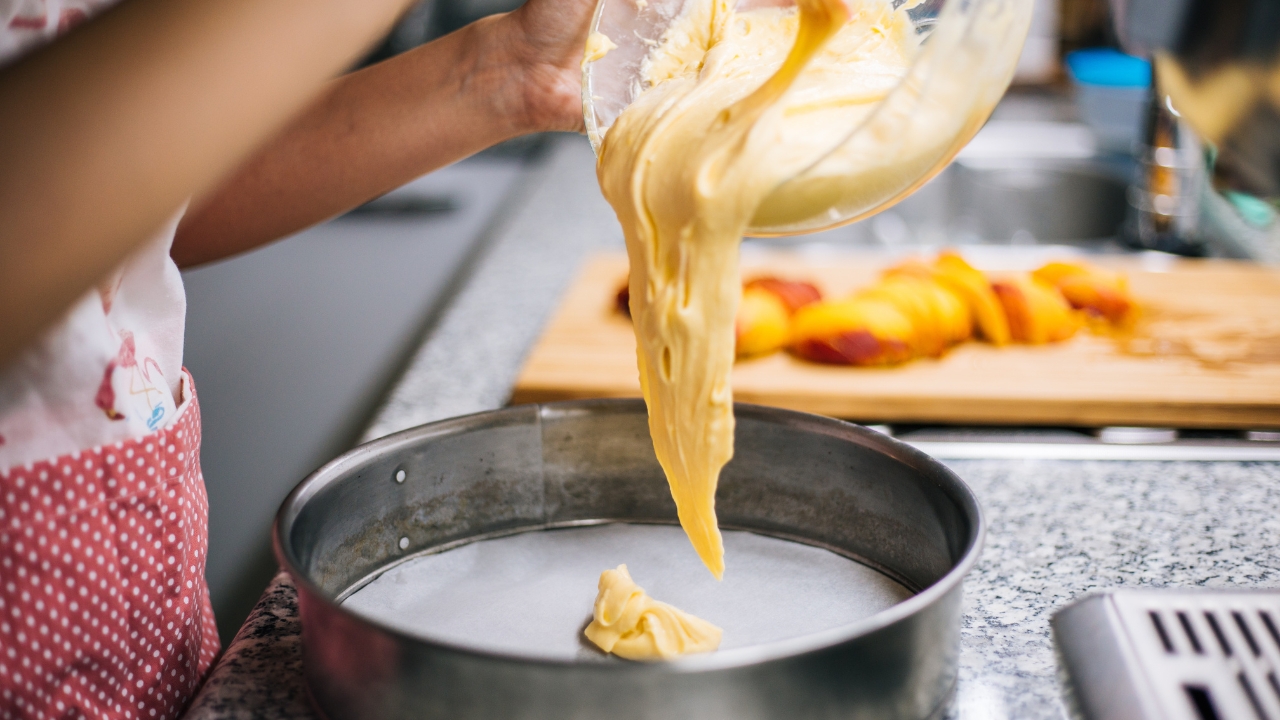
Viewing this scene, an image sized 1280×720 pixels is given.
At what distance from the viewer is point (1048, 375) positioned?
1227 millimetres

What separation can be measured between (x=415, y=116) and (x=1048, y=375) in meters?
0.79

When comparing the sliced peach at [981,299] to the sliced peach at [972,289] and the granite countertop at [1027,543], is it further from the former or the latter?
the granite countertop at [1027,543]

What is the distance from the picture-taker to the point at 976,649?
2.37 ft

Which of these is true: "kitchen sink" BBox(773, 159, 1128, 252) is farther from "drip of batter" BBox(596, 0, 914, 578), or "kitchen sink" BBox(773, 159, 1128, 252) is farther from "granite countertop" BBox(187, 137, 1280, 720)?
"drip of batter" BBox(596, 0, 914, 578)

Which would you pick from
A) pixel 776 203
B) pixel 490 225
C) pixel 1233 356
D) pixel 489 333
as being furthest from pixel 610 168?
pixel 490 225

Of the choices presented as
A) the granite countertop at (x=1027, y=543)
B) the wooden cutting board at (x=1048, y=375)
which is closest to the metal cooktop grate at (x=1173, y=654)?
the granite countertop at (x=1027, y=543)

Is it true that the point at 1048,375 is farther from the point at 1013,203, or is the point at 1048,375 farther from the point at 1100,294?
the point at 1013,203

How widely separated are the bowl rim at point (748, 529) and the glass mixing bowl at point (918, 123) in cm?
20

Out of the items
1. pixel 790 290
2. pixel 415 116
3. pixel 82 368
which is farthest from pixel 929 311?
pixel 82 368

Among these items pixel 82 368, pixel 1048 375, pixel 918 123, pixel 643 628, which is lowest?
pixel 1048 375

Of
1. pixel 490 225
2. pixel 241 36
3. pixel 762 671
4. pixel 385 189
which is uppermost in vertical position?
pixel 241 36

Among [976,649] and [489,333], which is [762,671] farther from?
[489,333]

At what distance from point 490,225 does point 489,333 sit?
0.78 meters

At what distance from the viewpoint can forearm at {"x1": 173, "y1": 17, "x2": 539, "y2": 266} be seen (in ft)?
3.02
